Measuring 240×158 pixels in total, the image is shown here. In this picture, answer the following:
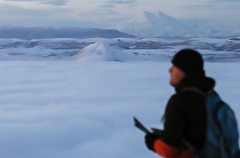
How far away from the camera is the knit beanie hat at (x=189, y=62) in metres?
1.61

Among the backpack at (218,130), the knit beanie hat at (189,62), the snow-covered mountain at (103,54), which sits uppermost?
the knit beanie hat at (189,62)

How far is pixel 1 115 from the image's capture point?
14.9 feet

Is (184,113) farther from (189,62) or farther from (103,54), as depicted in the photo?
(103,54)

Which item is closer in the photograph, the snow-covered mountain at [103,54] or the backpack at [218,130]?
the backpack at [218,130]

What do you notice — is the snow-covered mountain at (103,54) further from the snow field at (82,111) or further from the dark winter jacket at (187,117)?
the dark winter jacket at (187,117)

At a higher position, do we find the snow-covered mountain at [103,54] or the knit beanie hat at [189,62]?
the knit beanie hat at [189,62]

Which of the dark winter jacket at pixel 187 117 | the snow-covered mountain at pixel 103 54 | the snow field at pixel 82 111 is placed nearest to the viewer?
the dark winter jacket at pixel 187 117

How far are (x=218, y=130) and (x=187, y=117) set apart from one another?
0.45 feet

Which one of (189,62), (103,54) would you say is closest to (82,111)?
(189,62)

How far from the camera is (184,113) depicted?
1.57 m

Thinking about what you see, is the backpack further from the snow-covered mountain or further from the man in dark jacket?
the snow-covered mountain

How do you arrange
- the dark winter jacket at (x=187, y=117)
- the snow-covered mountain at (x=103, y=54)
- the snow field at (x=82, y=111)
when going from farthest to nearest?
the snow-covered mountain at (x=103, y=54)
the snow field at (x=82, y=111)
the dark winter jacket at (x=187, y=117)

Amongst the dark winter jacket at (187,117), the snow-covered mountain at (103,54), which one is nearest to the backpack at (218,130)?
the dark winter jacket at (187,117)

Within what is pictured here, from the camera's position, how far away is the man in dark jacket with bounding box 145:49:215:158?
1.57 m
